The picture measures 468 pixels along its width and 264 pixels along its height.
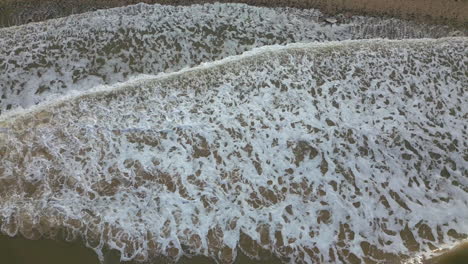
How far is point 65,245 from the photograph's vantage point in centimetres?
315

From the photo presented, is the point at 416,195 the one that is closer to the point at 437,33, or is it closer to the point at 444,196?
the point at 444,196

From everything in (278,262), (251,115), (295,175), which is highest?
(251,115)

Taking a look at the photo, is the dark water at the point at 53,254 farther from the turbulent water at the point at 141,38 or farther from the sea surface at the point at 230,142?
the turbulent water at the point at 141,38

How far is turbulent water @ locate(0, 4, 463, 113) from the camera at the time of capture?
4.63 meters

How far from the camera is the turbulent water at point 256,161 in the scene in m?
3.32

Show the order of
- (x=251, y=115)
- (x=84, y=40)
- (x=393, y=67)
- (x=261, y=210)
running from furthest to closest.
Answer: (x=84, y=40) < (x=393, y=67) < (x=251, y=115) < (x=261, y=210)

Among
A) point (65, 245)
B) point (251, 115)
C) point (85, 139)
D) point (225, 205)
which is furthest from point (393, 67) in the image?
point (65, 245)

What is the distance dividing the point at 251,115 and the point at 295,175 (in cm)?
67

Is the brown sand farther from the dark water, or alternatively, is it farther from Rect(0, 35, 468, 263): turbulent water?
the dark water

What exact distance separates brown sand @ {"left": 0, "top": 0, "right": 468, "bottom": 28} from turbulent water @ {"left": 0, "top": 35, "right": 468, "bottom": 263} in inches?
37.1

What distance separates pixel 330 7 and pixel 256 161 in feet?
8.06

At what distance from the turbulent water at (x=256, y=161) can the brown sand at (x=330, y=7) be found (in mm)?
943

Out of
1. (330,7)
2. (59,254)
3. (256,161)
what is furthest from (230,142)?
(330,7)

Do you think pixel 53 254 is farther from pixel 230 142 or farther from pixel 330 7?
pixel 330 7
